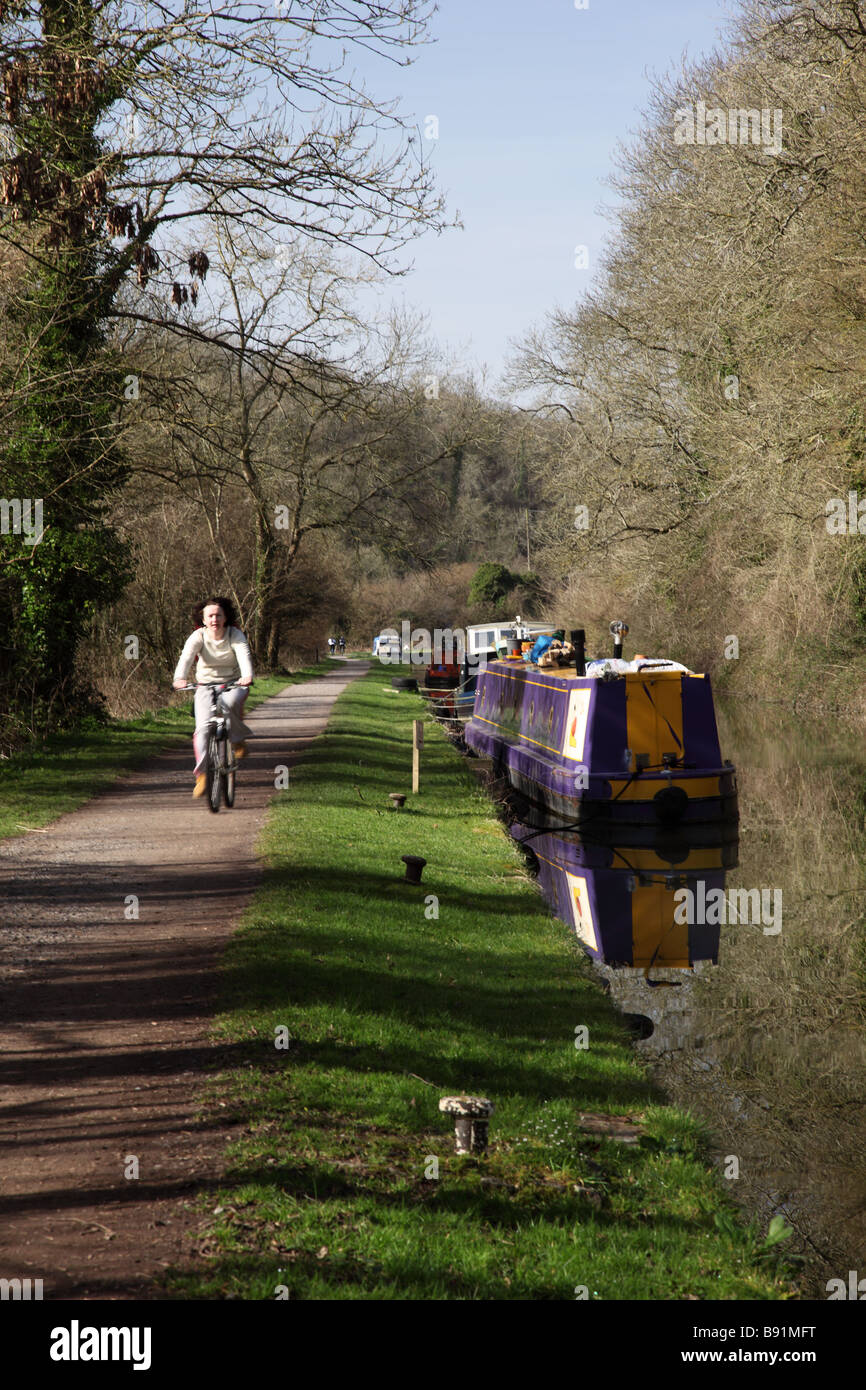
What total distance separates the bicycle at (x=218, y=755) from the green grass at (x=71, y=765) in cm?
263

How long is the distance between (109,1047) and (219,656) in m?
3.80

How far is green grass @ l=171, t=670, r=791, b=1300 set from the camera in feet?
14.6

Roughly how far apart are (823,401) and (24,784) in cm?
1384

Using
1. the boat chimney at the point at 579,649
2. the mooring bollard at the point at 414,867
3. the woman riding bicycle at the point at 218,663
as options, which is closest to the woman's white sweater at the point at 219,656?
the woman riding bicycle at the point at 218,663

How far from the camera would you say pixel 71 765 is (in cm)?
1531

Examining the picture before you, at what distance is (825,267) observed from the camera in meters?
19.1

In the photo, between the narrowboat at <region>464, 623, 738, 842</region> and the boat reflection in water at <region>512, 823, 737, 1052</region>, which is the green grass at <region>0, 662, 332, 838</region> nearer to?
the boat reflection in water at <region>512, 823, 737, 1052</region>

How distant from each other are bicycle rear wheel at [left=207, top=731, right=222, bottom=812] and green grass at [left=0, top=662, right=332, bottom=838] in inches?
103

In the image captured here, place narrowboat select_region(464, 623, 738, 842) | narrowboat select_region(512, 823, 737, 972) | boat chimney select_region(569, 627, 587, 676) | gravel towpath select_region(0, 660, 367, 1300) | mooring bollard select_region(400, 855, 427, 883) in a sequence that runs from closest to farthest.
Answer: gravel towpath select_region(0, 660, 367, 1300), mooring bollard select_region(400, 855, 427, 883), narrowboat select_region(512, 823, 737, 972), narrowboat select_region(464, 623, 738, 842), boat chimney select_region(569, 627, 587, 676)

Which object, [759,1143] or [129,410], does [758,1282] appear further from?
[129,410]

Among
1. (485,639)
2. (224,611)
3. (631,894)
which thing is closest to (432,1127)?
(224,611)

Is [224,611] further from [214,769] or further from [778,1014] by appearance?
[778,1014]

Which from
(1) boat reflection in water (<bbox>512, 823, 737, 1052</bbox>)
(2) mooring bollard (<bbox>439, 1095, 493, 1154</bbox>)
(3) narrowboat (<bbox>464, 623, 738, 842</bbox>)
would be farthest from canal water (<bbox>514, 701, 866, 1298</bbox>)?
(2) mooring bollard (<bbox>439, 1095, 493, 1154</bbox>)
